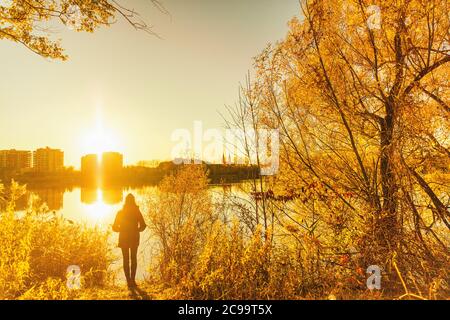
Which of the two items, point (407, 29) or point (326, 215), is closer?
point (407, 29)

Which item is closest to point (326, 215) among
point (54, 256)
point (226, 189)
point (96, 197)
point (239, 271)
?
point (239, 271)

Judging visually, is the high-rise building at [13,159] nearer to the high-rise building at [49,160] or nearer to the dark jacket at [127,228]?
the dark jacket at [127,228]

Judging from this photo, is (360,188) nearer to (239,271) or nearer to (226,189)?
(239,271)

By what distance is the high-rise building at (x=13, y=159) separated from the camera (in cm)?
2735

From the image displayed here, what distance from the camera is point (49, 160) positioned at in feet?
246

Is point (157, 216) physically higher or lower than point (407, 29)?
lower

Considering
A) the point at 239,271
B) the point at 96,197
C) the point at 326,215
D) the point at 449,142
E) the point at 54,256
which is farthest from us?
the point at 96,197

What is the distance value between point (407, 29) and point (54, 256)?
30.5 feet

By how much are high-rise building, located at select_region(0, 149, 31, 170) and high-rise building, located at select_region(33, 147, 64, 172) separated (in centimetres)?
3234

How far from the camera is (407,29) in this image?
5547 millimetres

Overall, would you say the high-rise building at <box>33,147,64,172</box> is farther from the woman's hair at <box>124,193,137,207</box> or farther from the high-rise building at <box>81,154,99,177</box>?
the woman's hair at <box>124,193,137,207</box>

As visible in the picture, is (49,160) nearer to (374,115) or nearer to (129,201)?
(129,201)

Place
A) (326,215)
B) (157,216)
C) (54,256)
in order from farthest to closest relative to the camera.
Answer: (157,216)
(54,256)
(326,215)

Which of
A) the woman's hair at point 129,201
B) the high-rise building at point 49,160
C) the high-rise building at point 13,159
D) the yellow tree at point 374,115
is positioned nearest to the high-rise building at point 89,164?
the high-rise building at point 49,160
